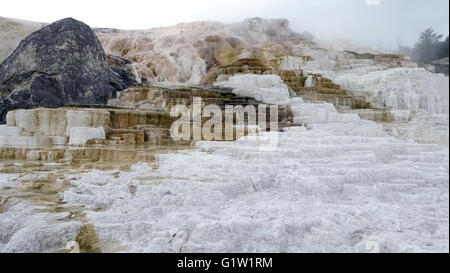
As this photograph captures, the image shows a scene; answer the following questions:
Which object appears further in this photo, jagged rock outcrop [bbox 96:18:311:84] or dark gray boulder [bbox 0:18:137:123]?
jagged rock outcrop [bbox 96:18:311:84]

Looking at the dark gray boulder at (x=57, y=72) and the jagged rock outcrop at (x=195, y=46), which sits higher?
the jagged rock outcrop at (x=195, y=46)

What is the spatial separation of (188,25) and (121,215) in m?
33.1

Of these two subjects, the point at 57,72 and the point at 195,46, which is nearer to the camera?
the point at 57,72

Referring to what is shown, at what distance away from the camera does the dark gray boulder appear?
1330cm

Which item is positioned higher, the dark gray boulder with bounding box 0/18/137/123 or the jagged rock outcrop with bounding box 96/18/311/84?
the jagged rock outcrop with bounding box 96/18/311/84

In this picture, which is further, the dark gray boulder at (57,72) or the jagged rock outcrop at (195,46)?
the jagged rock outcrop at (195,46)

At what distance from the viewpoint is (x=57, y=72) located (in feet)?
46.0

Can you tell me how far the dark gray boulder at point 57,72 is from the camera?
1330 centimetres

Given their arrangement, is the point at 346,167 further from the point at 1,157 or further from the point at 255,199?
the point at 1,157

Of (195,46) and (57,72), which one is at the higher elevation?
(195,46)

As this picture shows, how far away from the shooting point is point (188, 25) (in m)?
33.3

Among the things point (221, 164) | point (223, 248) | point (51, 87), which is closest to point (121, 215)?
point (223, 248)
